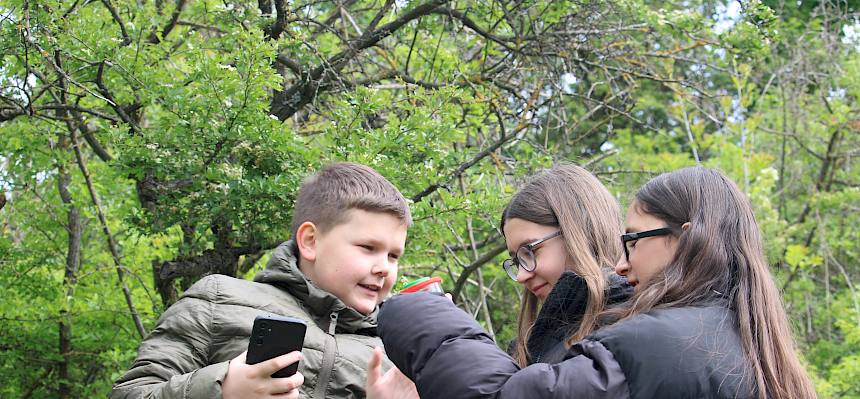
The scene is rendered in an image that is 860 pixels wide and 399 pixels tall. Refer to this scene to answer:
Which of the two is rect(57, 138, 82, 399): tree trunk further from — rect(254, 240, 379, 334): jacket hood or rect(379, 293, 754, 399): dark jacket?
rect(379, 293, 754, 399): dark jacket

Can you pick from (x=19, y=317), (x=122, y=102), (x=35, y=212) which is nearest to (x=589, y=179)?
(x=122, y=102)

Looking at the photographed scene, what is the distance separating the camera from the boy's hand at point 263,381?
6.68ft

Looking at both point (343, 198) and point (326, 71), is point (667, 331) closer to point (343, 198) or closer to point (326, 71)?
point (343, 198)

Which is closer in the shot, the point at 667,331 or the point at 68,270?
the point at 667,331

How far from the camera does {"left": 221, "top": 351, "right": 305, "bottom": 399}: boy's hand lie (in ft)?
6.68

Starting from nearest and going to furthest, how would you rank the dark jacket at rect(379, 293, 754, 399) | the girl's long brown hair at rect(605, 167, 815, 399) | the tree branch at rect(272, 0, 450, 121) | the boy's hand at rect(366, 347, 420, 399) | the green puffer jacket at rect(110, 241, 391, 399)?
the dark jacket at rect(379, 293, 754, 399), the girl's long brown hair at rect(605, 167, 815, 399), the boy's hand at rect(366, 347, 420, 399), the green puffer jacket at rect(110, 241, 391, 399), the tree branch at rect(272, 0, 450, 121)

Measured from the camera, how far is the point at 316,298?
8.63 feet

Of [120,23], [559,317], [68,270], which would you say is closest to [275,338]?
[559,317]

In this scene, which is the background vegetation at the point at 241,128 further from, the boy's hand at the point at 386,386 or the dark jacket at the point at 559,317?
the boy's hand at the point at 386,386

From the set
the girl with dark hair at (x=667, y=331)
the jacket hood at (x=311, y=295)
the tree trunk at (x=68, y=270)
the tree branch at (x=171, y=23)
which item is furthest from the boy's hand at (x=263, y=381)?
the tree trunk at (x=68, y=270)

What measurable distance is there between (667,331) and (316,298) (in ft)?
4.00

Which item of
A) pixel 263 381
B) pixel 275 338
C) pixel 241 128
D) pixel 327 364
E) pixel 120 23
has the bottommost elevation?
pixel 327 364

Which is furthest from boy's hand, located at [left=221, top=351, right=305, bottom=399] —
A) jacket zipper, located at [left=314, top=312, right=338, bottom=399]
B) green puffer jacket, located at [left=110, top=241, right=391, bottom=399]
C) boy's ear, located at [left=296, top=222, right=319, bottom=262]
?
boy's ear, located at [left=296, top=222, right=319, bottom=262]

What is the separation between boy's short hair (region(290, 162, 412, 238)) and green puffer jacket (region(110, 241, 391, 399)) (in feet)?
0.52
